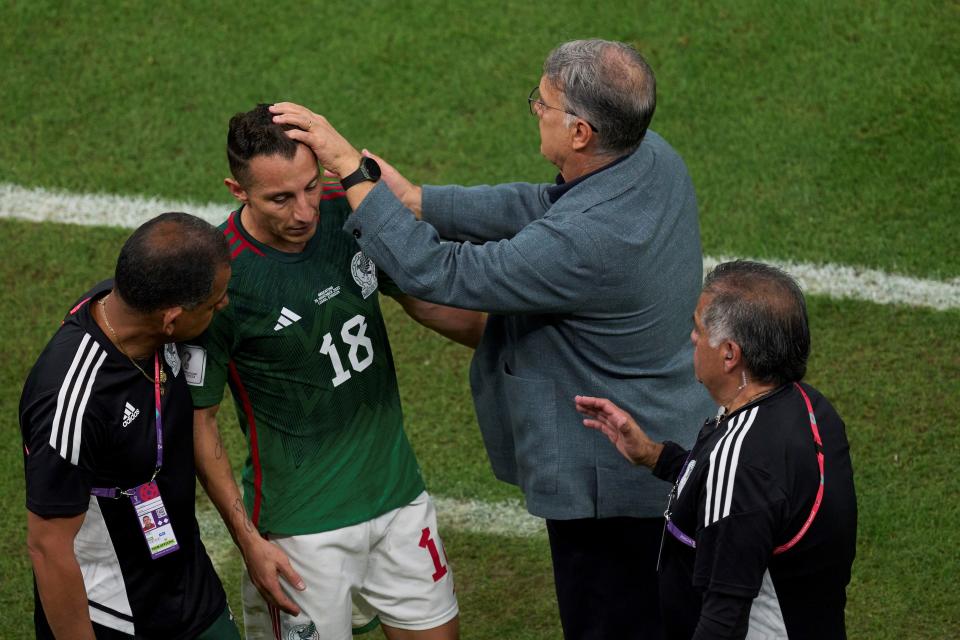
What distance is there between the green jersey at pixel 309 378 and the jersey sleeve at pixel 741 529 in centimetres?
127

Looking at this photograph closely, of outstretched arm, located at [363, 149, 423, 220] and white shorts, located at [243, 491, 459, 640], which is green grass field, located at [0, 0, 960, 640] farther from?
outstretched arm, located at [363, 149, 423, 220]

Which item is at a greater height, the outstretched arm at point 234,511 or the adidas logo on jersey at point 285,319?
the adidas logo on jersey at point 285,319

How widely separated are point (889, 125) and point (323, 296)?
4053mm

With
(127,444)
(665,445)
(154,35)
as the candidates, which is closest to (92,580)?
(127,444)

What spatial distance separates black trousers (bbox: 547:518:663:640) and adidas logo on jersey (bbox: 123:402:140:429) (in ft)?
3.99

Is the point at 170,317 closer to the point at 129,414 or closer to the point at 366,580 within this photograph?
the point at 129,414

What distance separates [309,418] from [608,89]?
127cm

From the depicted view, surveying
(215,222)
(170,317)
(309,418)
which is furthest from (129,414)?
(215,222)

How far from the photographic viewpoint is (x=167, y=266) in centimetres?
333

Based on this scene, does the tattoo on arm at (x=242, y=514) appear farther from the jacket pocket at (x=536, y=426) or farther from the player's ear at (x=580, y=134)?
the player's ear at (x=580, y=134)

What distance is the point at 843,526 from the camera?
3.10 meters

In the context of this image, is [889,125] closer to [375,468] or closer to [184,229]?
[375,468]

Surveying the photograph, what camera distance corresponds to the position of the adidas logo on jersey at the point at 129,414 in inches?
134

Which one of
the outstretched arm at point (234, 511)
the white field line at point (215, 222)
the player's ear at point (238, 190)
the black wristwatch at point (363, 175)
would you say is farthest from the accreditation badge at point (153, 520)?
the white field line at point (215, 222)
